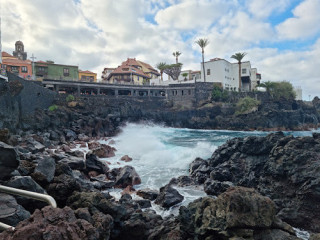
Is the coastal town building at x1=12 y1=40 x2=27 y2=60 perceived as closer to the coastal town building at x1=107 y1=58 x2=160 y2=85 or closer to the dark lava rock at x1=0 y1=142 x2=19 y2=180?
the coastal town building at x1=107 y1=58 x2=160 y2=85

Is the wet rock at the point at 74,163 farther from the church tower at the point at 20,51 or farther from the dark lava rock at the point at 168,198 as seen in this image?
the church tower at the point at 20,51

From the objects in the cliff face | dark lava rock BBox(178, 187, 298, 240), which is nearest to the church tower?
the cliff face

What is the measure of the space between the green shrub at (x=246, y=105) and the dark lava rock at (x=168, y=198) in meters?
50.4

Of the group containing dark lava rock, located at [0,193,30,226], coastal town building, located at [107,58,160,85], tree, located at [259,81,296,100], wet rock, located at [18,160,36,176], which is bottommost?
dark lava rock, located at [0,193,30,226]

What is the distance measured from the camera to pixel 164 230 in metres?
8.03

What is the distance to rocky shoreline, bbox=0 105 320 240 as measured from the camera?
5423mm

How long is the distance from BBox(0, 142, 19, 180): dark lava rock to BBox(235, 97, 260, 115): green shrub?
57.6 m

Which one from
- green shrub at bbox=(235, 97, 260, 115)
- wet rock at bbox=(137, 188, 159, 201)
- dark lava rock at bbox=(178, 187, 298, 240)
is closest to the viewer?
dark lava rock at bbox=(178, 187, 298, 240)

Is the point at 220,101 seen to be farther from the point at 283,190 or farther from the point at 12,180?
the point at 12,180

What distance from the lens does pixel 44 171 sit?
8758mm

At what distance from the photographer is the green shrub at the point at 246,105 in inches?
2296

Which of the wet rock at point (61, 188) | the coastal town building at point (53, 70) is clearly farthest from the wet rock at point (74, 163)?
the coastal town building at point (53, 70)

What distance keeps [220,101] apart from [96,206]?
189 feet

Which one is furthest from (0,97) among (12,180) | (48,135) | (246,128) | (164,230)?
(246,128)
